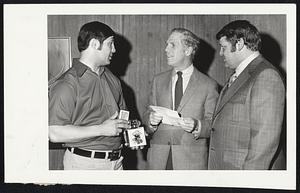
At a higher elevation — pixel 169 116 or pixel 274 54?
pixel 274 54

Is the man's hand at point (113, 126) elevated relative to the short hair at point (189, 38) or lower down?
lower down

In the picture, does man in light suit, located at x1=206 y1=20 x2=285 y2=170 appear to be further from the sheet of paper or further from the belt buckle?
the belt buckle

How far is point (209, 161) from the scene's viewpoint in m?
0.92

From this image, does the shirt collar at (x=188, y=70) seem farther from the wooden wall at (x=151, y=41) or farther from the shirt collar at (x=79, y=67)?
the shirt collar at (x=79, y=67)

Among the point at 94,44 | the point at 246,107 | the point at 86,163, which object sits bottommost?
the point at 86,163

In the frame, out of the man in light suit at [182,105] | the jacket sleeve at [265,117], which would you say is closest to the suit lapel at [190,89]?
the man in light suit at [182,105]

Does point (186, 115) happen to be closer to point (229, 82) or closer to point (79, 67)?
point (229, 82)

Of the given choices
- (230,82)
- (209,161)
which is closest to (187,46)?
(230,82)

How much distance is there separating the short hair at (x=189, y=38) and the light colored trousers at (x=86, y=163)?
23cm

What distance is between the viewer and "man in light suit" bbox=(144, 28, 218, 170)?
914 mm

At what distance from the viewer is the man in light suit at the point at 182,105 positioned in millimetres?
914

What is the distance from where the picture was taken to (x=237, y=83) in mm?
900

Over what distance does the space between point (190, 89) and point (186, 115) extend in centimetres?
5

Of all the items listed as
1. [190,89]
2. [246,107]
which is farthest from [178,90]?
[246,107]
